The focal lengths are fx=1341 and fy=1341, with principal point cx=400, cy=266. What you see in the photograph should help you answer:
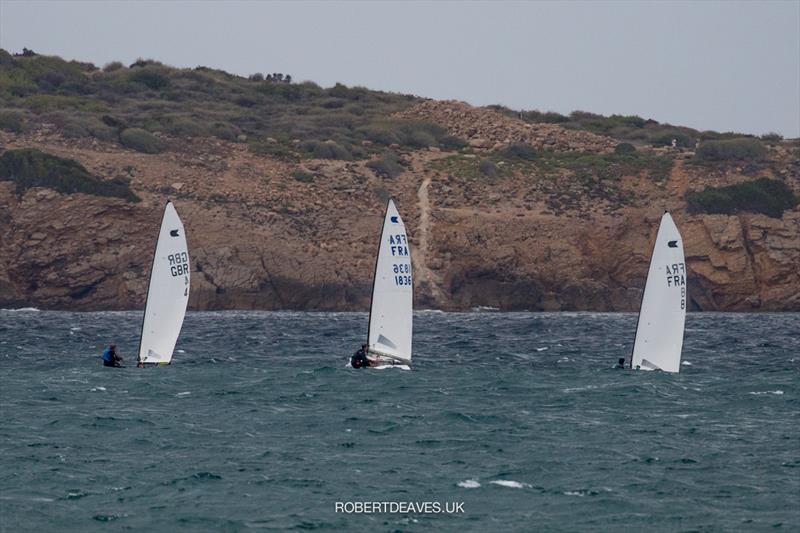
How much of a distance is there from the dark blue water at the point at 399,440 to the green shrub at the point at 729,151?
44176 mm

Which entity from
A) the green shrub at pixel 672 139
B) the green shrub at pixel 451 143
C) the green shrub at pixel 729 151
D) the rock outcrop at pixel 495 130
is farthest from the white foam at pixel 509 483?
the green shrub at pixel 672 139

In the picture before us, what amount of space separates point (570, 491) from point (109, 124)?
7206 centimetres

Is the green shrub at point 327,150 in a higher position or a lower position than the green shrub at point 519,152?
lower

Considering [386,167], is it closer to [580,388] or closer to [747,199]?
[747,199]

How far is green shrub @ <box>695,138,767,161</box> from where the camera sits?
89000 millimetres

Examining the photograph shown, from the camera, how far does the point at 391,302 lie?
40.4 metres

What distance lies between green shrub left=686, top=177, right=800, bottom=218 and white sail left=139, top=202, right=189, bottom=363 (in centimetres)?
4383

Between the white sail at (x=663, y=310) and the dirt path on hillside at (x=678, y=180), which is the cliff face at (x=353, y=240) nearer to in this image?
the dirt path on hillside at (x=678, y=180)

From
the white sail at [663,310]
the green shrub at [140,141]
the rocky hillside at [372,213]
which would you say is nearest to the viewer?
the white sail at [663,310]

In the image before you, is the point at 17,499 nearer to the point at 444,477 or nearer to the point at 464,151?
the point at 444,477

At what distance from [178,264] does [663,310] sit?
14692 millimetres

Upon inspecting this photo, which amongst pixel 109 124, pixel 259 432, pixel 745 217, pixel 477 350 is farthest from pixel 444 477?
pixel 109 124

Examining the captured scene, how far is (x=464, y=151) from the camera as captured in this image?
9488cm

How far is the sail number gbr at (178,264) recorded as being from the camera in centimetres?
4053
